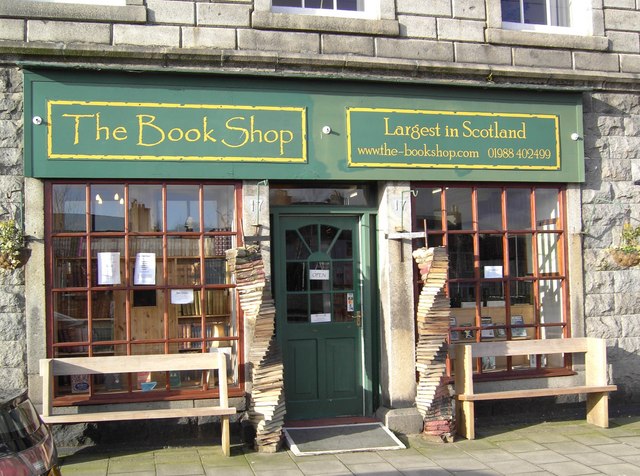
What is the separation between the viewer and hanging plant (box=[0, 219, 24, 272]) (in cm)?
664

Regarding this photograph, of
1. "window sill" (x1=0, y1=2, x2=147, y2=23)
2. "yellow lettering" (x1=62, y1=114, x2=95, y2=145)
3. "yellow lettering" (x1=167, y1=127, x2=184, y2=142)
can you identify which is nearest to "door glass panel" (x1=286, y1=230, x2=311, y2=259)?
"yellow lettering" (x1=167, y1=127, x2=184, y2=142)

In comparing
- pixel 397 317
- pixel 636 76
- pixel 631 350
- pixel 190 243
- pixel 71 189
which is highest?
pixel 636 76

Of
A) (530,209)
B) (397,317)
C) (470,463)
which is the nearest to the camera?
(470,463)

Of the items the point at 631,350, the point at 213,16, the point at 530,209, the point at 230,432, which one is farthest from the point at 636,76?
the point at 230,432

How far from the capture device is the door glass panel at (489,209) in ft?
27.2

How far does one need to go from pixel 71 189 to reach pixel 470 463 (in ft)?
16.0

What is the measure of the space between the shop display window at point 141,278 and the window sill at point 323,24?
6.09 ft

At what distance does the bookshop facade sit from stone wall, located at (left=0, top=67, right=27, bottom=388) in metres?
0.22

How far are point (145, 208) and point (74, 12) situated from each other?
84.9 inches

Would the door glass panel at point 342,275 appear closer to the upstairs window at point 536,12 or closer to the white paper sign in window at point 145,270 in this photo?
the white paper sign in window at point 145,270

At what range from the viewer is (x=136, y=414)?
6.61 meters

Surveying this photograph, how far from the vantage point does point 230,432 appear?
7391 millimetres

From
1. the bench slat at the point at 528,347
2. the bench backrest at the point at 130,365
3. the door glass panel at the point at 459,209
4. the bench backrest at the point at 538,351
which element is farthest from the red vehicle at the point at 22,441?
the door glass panel at the point at 459,209

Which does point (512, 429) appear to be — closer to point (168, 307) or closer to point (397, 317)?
point (397, 317)
